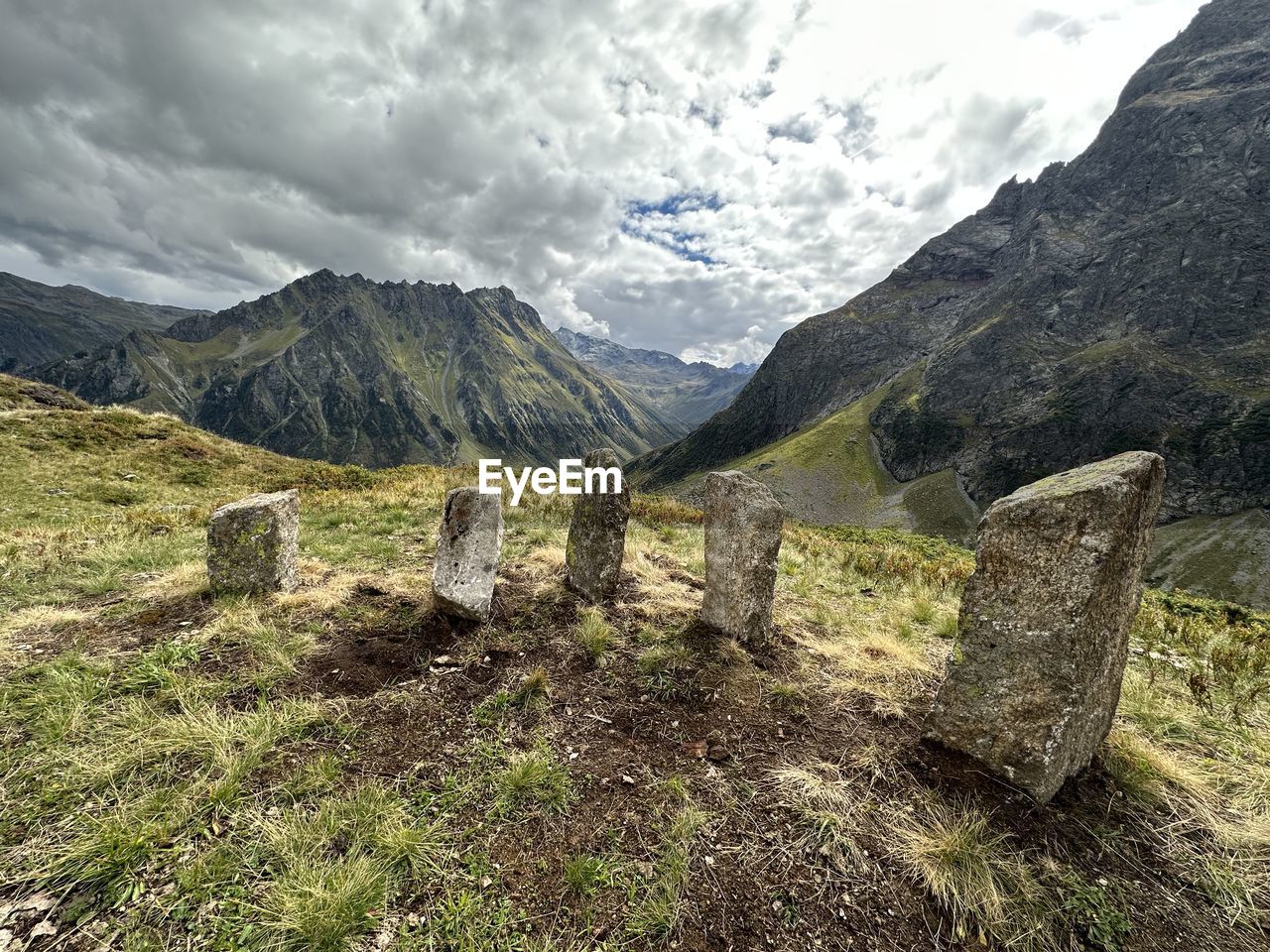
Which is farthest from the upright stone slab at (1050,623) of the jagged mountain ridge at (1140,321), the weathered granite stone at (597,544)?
the jagged mountain ridge at (1140,321)

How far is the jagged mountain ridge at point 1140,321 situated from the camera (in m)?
119

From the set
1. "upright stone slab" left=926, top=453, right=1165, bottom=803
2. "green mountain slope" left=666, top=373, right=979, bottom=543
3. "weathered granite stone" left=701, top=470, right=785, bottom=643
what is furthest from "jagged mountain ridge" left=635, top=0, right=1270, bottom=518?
"upright stone slab" left=926, top=453, right=1165, bottom=803

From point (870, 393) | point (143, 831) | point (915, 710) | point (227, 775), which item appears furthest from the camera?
point (870, 393)

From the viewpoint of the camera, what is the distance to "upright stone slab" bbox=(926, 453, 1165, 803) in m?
4.25

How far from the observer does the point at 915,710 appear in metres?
5.71

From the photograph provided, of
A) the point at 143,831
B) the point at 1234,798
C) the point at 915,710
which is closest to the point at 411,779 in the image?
the point at 143,831

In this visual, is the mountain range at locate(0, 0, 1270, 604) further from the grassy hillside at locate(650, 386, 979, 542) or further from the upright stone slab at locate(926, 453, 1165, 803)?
the upright stone slab at locate(926, 453, 1165, 803)

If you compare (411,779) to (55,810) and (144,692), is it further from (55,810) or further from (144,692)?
(144,692)

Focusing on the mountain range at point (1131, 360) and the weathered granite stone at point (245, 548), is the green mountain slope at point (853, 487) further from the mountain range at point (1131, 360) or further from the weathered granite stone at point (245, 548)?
the weathered granite stone at point (245, 548)

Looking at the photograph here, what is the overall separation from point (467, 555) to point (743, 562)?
13.7 ft

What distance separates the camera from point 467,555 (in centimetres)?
736

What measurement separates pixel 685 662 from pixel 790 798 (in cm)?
230

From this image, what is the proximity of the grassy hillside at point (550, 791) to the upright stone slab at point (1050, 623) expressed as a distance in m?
0.49

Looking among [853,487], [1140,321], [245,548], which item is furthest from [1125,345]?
[245,548]
